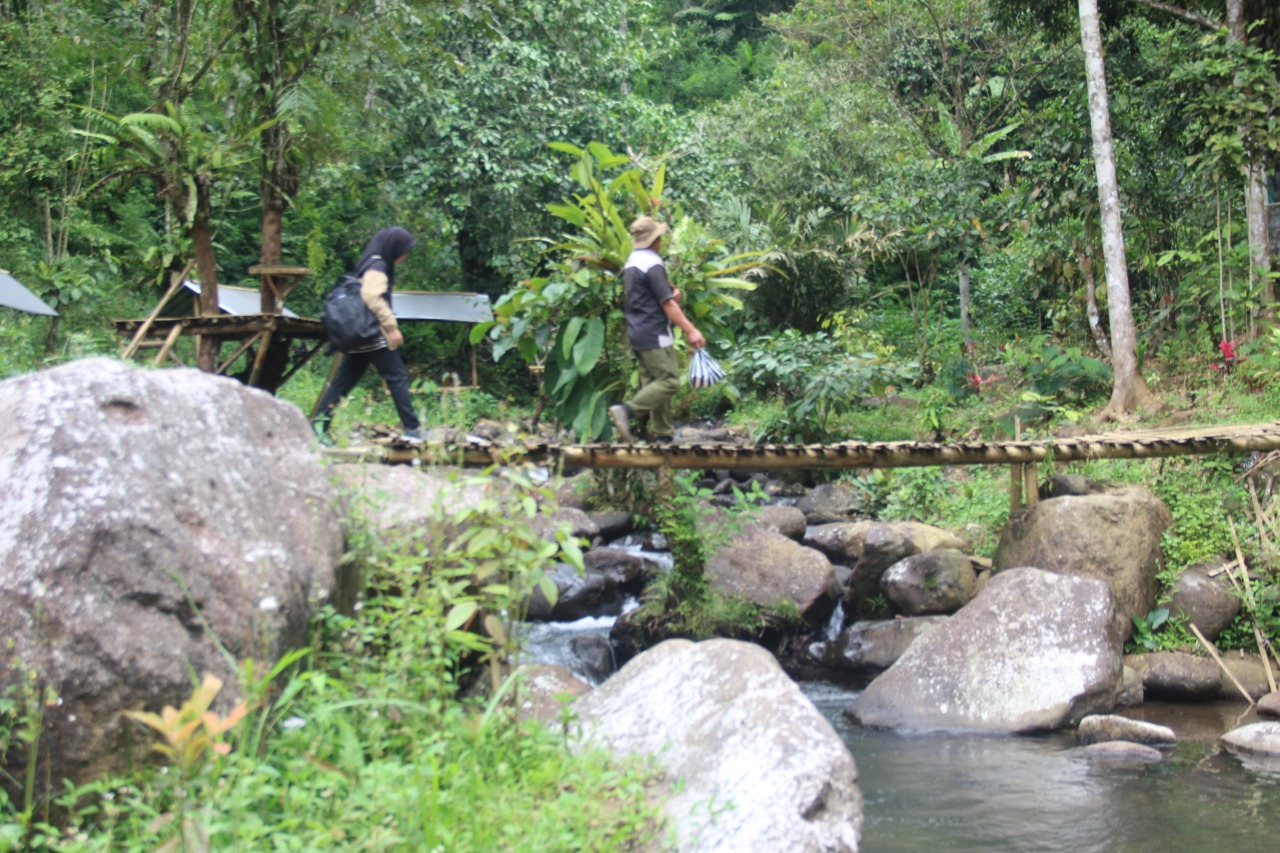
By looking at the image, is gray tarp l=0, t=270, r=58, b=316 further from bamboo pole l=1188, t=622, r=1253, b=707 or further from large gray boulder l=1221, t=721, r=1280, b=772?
large gray boulder l=1221, t=721, r=1280, b=772

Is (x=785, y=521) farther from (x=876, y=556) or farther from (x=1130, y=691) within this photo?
(x=1130, y=691)

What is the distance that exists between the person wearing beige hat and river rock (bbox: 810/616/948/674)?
2.13 m

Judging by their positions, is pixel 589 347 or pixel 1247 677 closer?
pixel 1247 677

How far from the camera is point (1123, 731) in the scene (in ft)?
20.5

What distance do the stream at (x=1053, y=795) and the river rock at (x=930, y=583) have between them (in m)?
1.77

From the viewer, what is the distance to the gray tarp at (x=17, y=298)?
9.80 meters

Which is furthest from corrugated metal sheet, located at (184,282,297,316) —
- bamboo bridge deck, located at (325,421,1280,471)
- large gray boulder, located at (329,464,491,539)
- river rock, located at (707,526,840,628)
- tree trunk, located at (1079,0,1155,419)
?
large gray boulder, located at (329,464,491,539)

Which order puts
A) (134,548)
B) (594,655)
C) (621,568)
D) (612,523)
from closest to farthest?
(134,548) < (594,655) < (621,568) < (612,523)

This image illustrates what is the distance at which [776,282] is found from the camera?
666 inches

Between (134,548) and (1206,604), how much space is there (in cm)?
684

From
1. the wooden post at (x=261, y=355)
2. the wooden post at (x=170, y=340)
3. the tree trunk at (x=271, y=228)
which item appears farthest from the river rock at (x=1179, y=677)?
the tree trunk at (x=271, y=228)

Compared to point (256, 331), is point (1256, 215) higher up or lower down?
higher up

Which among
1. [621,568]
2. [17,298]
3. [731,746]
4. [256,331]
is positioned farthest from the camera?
[17,298]

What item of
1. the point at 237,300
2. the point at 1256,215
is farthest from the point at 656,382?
the point at 237,300
